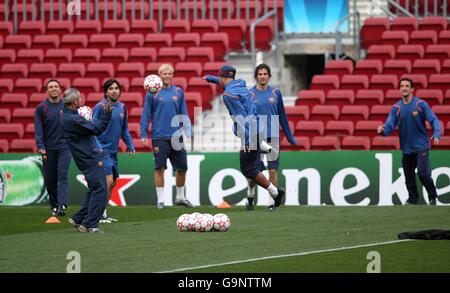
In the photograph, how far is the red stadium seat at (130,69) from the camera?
2602 cm

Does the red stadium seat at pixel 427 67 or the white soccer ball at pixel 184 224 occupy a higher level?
the red stadium seat at pixel 427 67

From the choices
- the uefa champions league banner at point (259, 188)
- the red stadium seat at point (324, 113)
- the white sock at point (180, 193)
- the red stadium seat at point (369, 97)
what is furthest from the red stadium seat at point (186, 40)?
the white sock at point (180, 193)

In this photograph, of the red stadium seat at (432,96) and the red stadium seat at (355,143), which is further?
the red stadium seat at (432,96)

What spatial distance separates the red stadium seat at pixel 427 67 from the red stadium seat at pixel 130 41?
6543 millimetres

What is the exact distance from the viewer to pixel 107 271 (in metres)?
11.4

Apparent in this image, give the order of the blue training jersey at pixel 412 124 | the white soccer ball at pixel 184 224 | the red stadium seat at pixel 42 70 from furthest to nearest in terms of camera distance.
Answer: the red stadium seat at pixel 42 70 → the blue training jersey at pixel 412 124 → the white soccer ball at pixel 184 224

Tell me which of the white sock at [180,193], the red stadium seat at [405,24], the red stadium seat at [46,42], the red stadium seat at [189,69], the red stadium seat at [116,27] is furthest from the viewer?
the red stadium seat at [46,42]

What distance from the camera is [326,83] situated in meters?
24.7

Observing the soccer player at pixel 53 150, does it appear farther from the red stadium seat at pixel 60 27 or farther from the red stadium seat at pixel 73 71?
the red stadium seat at pixel 60 27

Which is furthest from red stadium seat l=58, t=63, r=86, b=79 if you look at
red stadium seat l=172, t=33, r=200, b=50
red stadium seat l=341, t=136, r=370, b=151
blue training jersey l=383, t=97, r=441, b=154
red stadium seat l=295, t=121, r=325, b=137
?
blue training jersey l=383, t=97, r=441, b=154

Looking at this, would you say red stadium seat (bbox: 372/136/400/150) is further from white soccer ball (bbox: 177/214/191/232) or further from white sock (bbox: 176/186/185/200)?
white soccer ball (bbox: 177/214/191/232)

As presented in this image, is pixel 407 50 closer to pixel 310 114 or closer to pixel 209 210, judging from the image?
pixel 310 114

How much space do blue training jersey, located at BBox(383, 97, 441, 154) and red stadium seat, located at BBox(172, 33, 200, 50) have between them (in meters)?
7.70

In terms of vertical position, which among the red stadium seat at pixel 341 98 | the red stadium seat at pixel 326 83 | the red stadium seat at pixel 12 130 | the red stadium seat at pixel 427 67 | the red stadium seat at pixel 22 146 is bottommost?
the red stadium seat at pixel 22 146
